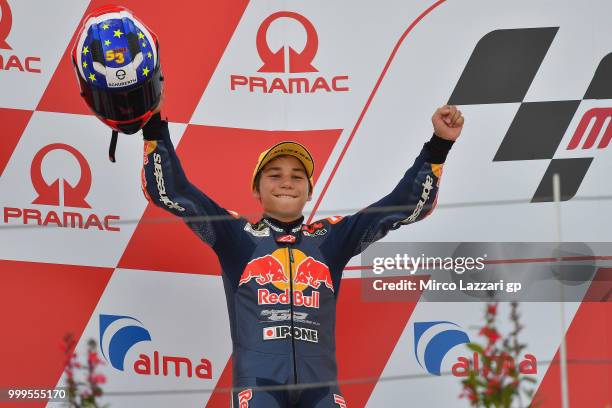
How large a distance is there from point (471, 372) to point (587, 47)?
4.59ft

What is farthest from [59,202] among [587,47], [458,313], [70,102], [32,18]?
[587,47]

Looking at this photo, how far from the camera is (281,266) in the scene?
313 cm

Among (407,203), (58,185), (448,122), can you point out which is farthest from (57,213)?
(448,122)

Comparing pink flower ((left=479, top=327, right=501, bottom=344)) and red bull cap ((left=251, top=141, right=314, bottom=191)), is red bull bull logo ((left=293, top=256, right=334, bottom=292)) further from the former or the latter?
pink flower ((left=479, top=327, right=501, bottom=344))

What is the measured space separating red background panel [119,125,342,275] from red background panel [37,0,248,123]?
9 centimetres

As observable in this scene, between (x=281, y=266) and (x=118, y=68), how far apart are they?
1.84 feet

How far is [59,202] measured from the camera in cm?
348

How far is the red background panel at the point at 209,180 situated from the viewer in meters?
3.48

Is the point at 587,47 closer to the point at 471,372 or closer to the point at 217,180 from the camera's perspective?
the point at 217,180

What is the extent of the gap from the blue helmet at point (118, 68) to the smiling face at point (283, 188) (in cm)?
36

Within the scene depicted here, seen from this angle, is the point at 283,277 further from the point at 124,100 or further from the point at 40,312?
the point at 40,312

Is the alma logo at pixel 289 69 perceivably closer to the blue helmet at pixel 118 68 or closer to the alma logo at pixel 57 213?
the alma logo at pixel 57 213

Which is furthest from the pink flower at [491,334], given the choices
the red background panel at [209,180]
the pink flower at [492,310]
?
the red background panel at [209,180]

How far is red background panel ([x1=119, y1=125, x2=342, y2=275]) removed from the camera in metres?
3.48
